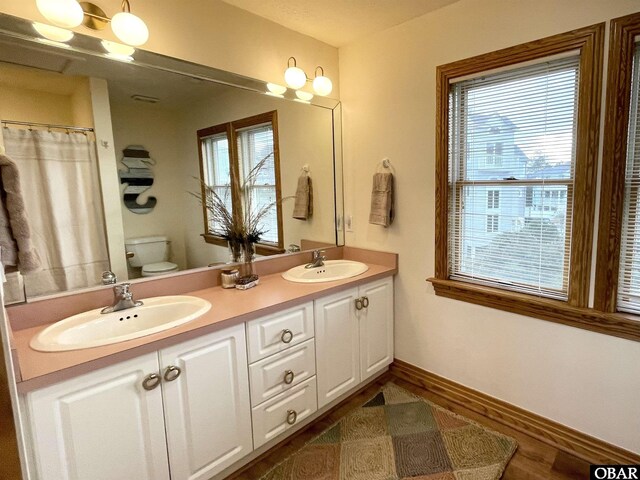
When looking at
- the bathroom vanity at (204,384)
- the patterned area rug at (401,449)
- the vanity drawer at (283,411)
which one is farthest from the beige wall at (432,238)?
the vanity drawer at (283,411)

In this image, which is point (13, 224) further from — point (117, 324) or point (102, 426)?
point (102, 426)

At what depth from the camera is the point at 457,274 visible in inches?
86.7

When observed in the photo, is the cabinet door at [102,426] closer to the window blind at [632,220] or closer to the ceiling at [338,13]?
the ceiling at [338,13]

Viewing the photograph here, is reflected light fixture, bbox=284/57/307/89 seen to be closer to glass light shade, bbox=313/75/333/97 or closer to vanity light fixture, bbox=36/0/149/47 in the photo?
glass light shade, bbox=313/75/333/97

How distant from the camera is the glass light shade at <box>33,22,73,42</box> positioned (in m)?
1.40

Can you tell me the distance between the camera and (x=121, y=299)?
5.11ft

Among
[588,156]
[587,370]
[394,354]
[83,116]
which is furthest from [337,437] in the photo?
[83,116]

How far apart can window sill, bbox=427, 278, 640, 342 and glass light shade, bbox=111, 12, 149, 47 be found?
6.54 feet

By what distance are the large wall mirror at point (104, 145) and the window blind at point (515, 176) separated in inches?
49.0

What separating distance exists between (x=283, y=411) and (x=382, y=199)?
4.55 ft

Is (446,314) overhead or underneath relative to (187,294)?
underneath

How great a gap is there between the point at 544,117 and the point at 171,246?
1.98 metres

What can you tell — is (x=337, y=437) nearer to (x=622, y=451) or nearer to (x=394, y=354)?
(x=394, y=354)

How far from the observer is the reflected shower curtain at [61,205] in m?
1.45
